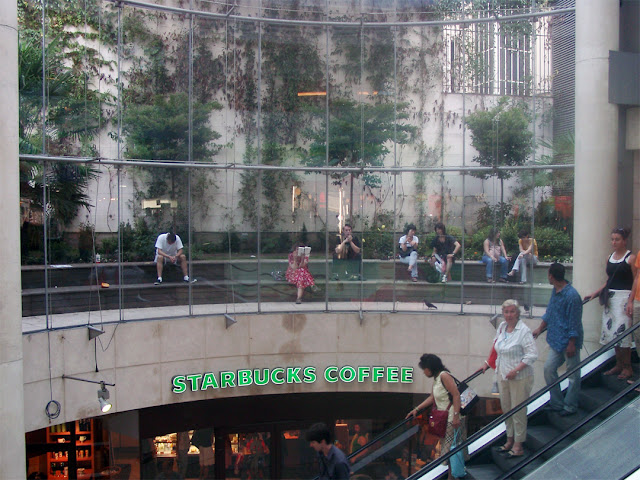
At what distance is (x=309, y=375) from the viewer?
12.7 m

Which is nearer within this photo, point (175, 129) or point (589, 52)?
point (589, 52)

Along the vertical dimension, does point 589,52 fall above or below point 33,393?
above

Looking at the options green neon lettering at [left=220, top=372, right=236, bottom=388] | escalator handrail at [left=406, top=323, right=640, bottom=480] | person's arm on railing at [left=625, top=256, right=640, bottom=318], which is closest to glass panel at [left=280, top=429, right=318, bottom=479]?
green neon lettering at [left=220, top=372, right=236, bottom=388]

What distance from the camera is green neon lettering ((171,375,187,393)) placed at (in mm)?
11930

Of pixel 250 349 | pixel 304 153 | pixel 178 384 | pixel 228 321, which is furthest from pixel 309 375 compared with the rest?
pixel 304 153

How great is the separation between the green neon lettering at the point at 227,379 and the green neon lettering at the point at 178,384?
27.0 inches

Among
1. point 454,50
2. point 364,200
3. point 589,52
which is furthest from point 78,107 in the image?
point 589,52

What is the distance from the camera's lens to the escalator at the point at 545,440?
19.4 feet

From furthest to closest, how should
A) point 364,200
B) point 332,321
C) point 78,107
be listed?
point 364,200 → point 332,321 → point 78,107

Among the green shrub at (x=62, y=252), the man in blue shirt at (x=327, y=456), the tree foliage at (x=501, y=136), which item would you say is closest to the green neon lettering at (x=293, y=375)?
the green shrub at (x=62, y=252)

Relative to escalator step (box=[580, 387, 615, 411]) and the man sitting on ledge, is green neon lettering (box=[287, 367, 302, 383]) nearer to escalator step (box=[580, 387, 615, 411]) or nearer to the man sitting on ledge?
the man sitting on ledge

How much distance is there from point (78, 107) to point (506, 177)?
8.18m

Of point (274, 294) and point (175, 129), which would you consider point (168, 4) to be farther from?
point (274, 294)

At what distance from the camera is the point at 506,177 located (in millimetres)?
13219
